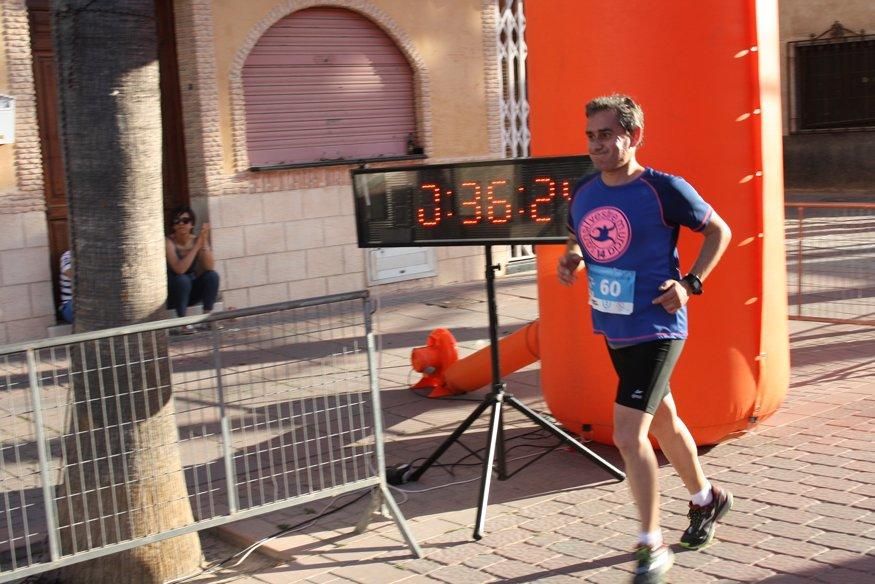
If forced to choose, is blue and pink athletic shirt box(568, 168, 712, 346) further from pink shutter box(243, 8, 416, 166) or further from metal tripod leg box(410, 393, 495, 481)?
pink shutter box(243, 8, 416, 166)

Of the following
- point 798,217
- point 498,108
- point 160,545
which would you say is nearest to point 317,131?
point 498,108

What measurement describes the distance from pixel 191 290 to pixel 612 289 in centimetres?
707

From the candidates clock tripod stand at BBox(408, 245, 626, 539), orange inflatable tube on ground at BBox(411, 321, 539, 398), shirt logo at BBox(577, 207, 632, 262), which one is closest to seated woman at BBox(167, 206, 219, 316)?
orange inflatable tube on ground at BBox(411, 321, 539, 398)

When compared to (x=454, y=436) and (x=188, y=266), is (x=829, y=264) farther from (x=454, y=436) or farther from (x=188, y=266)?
(x=454, y=436)

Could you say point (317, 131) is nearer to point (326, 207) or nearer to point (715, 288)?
point (326, 207)

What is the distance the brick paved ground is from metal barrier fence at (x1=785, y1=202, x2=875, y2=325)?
2987 mm

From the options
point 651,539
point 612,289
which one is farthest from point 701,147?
point 651,539

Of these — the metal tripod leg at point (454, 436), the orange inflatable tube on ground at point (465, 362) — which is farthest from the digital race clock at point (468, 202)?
the orange inflatable tube on ground at point (465, 362)

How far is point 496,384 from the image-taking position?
6012mm

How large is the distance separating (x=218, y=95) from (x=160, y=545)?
7357 millimetres

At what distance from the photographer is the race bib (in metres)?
4.81

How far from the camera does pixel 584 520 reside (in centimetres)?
558

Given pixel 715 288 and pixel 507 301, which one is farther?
pixel 507 301

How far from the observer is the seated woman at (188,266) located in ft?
36.0
